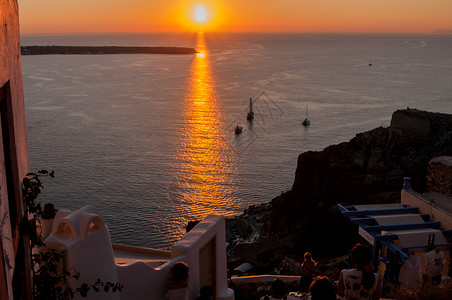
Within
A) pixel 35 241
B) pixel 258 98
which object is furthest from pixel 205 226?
pixel 258 98

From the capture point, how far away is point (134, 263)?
5.22m

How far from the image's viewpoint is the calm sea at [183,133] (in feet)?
132

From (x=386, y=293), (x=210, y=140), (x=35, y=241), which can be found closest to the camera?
(x=35, y=241)

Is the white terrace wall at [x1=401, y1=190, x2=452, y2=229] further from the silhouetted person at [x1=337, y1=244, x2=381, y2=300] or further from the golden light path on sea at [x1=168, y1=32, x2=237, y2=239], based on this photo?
the golden light path on sea at [x1=168, y1=32, x2=237, y2=239]

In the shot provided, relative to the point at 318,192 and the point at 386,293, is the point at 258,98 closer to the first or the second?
the point at 318,192

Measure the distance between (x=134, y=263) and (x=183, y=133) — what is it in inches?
2197

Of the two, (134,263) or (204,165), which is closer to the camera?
(134,263)

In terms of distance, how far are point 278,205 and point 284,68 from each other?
11449 cm

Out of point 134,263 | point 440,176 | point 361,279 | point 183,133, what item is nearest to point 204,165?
point 183,133

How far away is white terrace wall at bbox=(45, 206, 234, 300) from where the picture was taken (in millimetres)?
4289

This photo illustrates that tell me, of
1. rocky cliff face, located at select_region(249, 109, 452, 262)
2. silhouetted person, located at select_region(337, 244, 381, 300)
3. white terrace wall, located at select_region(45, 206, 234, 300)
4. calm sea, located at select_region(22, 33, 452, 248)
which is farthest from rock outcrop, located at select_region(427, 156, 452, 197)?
calm sea, located at select_region(22, 33, 452, 248)

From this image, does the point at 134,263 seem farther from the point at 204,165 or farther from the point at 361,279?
the point at 204,165

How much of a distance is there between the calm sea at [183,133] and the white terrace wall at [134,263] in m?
26.9

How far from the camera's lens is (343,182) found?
87.9 ft
